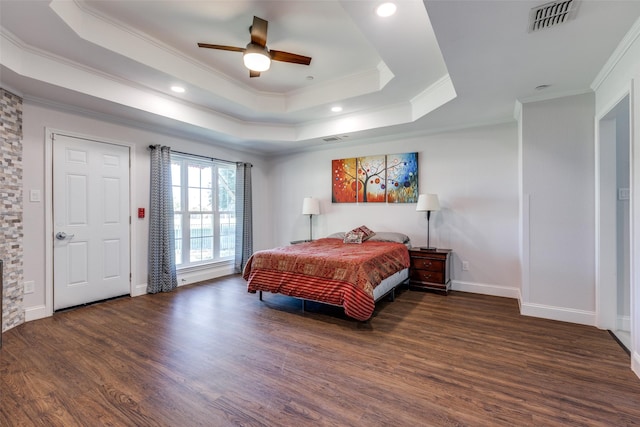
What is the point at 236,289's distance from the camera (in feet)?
14.4

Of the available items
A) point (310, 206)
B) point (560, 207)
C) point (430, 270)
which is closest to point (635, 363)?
point (560, 207)

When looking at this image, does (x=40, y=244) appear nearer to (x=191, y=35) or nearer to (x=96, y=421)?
→ (x=96, y=421)

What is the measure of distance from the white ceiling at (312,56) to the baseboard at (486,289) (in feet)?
7.56

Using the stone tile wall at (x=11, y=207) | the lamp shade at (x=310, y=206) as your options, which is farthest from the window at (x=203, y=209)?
the stone tile wall at (x=11, y=207)

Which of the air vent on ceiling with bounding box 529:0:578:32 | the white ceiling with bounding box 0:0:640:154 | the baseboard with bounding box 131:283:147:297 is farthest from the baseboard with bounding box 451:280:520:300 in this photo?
the baseboard with bounding box 131:283:147:297

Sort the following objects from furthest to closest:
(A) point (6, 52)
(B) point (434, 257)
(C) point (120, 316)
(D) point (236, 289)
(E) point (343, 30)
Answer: (D) point (236, 289)
(B) point (434, 257)
(C) point (120, 316)
(E) point (343, 30)
(A) point (6, 52)

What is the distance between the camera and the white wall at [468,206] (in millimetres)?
3949

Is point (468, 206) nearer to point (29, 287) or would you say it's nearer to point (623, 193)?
point (623, 193)

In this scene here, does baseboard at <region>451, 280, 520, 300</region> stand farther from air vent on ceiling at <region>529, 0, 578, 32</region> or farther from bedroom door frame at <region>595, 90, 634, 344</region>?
air vent on ceiling at <region>529, 0, 578, 32</region>

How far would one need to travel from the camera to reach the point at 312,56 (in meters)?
3.23

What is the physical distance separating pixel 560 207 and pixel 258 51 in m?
3.46

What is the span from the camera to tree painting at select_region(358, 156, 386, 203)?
488 cm

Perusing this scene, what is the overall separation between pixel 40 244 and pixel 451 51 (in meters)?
4.55

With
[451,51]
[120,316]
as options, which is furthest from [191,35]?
[120,316]
